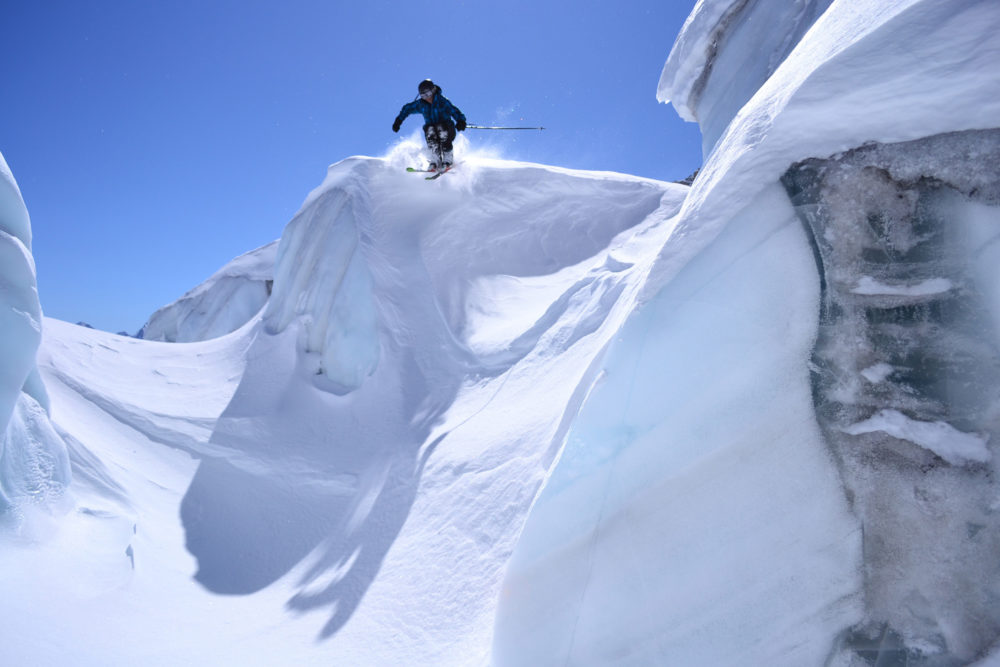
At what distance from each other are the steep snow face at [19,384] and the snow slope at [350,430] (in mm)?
334

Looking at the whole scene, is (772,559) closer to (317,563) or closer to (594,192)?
→ (317,563)

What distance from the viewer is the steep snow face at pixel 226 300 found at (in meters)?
22.4

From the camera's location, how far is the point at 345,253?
7.55 m

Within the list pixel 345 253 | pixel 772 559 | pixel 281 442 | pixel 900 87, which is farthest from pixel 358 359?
pixel 900 87

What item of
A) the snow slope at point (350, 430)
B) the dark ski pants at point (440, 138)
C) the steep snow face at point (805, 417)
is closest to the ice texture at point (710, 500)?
the steep snow face at point (805, 417)

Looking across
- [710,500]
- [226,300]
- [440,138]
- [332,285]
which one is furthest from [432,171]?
[226,300]

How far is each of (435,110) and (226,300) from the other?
20.2 meters

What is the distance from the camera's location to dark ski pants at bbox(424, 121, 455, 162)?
7.75 meters

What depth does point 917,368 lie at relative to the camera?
1.53 metres

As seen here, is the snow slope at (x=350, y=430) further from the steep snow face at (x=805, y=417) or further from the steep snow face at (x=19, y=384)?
the steep snow face at (x=805, y=417)

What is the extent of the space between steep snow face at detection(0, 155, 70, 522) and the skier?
16.1ft

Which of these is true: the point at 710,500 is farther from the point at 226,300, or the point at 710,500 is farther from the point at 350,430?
the point at 226,300

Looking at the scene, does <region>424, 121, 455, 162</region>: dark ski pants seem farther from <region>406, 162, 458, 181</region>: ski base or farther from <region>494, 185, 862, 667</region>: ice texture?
<region>494, 185, 862, 667</region>: ice texture

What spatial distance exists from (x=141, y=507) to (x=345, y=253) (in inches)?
178
